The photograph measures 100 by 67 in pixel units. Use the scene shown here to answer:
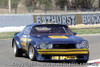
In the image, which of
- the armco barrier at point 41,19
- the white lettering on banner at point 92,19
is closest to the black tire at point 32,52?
the armco barrier at point 41,19

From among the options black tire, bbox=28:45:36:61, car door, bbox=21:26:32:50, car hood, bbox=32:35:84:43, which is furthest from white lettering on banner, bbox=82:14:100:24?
black tire, bbox=28:45:36:61

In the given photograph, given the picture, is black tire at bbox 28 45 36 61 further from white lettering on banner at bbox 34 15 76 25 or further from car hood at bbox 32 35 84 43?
white lettering on banner at bbox 34 15 76 25

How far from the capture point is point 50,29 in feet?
37.9

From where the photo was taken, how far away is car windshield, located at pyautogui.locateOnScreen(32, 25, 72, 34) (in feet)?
37.2

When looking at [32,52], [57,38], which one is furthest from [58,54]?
[32,52]

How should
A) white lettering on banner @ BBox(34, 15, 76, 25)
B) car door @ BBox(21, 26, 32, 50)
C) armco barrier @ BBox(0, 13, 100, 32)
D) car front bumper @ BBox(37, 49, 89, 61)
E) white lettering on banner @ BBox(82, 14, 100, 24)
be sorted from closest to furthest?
car front bumper @ BBox(37, 49, 89, 61)
car door @ BBox(21, 26, 32, 50)
armco barrier @ BBox(0, 13, 100, 32)
white lettering on banner @ BBox(34, 15, 76, 25)
white lettering on banner @ BBox(82, 14, 100, 24)

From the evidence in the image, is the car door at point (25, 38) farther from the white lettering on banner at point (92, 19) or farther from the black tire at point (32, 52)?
the white lettering on banner at point (92, 19)

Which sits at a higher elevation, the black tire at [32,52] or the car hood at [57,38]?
the car hood at [57,38]

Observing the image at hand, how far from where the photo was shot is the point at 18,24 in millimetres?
30656

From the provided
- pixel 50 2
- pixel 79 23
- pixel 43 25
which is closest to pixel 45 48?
pixel 43 25

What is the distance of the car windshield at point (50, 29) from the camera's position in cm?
1133

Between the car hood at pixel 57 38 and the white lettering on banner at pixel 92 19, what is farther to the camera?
the white lettering on banner at pixel 92 19

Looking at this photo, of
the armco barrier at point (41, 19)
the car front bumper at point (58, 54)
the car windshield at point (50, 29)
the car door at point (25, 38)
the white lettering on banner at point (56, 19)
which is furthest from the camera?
the white lettering on banner at point (56, 19)

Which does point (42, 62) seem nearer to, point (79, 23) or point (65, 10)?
point (79, 23)
